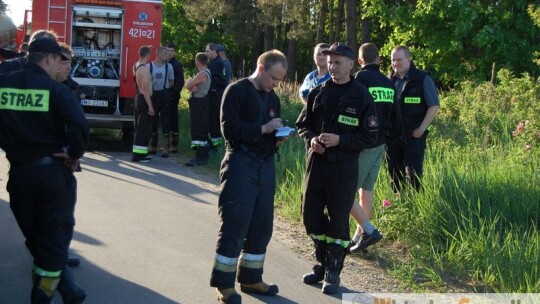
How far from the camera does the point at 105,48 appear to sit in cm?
1620

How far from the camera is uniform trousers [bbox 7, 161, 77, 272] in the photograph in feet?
17.7

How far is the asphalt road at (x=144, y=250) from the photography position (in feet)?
21.1

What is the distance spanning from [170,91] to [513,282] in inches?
363

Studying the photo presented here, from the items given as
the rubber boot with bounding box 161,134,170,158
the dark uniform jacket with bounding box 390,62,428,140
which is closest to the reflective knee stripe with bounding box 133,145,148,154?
the rubber boot with bounding box 161,134,170,158

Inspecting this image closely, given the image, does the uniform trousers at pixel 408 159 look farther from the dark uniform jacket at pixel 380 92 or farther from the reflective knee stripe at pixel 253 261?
the reflective knee stripe at pixel 253 261

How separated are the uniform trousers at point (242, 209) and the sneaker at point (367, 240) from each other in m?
1.51

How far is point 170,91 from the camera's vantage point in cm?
1454

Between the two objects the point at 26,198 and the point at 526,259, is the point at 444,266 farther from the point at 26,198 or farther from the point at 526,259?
the point at 26,198

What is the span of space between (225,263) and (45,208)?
1.44m

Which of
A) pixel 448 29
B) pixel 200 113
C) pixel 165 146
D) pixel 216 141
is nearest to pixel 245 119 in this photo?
pixel 200 113

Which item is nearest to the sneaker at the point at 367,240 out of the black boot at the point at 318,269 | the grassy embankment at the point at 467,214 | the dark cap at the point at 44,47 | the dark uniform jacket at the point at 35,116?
the grassy embankment at the point at 467,214

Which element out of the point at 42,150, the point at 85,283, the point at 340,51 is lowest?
the point at 85,283

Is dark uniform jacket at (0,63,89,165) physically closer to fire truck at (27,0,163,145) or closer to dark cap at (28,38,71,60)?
dark cap at (28,38,71,60)

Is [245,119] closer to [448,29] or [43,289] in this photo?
[43,289]
